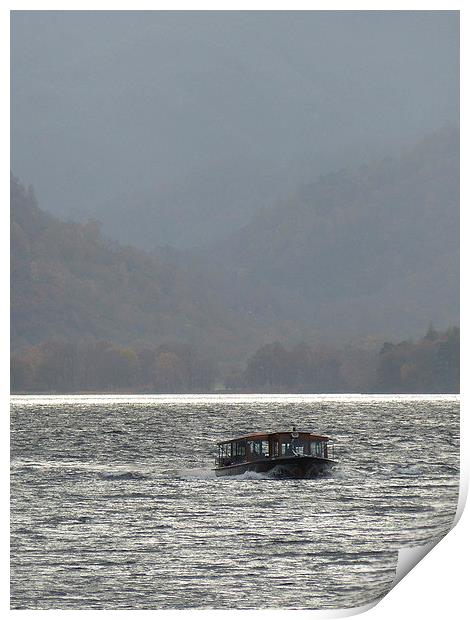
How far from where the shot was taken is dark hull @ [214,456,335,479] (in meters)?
27.3

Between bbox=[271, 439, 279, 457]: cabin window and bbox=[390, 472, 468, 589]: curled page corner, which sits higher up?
bbox=[271, 439, 279, 457]: cabin window

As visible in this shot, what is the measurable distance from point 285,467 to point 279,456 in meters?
0.26

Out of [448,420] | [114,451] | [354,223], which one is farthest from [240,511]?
[354,223]

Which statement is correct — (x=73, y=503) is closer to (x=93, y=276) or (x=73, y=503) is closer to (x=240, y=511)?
(x=240, y=511)

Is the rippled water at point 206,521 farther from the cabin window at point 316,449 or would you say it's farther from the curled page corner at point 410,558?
the cabin window at point 316,449

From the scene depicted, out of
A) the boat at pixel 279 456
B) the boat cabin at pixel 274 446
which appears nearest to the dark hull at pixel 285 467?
the boat at pixel 279 456

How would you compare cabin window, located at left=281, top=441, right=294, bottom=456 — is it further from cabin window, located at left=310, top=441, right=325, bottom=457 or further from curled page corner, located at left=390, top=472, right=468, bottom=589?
curled page corner, located at left=390, top=472, right=468, bottom=589

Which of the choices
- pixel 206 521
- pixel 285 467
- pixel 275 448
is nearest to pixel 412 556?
pixel 206 521

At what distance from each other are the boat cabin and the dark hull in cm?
11

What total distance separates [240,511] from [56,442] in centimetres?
1836

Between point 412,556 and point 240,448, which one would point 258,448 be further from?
point 412,556

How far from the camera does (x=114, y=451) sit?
130ft

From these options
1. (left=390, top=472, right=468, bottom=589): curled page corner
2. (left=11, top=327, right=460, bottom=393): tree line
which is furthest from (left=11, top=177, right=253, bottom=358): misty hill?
(left=390, top=472, right=468, bottom=589): curled page corner

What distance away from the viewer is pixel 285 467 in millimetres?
27484
